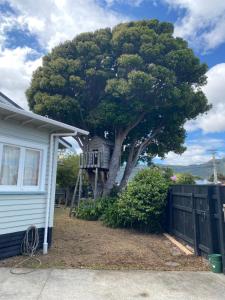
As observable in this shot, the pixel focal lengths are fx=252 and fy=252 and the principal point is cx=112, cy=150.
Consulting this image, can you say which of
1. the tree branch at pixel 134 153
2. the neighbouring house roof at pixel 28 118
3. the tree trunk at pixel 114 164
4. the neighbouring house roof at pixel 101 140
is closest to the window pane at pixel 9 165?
the neighbouring house roof at pixel 28 118

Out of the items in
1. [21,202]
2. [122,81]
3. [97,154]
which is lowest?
[21,202]

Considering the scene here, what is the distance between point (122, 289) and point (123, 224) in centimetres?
554

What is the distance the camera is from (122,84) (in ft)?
41.4

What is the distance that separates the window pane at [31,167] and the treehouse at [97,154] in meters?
8.08

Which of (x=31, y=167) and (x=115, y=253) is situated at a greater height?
(x=31, y=167)

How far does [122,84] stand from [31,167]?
314 inches

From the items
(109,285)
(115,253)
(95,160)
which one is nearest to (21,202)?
(115,253)

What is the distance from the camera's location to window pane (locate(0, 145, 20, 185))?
17.7 feet

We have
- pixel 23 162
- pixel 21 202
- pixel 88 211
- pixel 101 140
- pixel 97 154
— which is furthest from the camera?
pixel 101 140

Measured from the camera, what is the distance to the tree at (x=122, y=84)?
13.1m

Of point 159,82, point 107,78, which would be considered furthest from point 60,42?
point 159,82

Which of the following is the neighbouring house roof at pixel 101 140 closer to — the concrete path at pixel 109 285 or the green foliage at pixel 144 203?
the green foliage at pixel 144 203

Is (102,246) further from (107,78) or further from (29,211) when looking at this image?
(107,78)

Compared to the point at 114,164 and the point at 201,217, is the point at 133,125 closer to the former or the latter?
the point at 114,164
